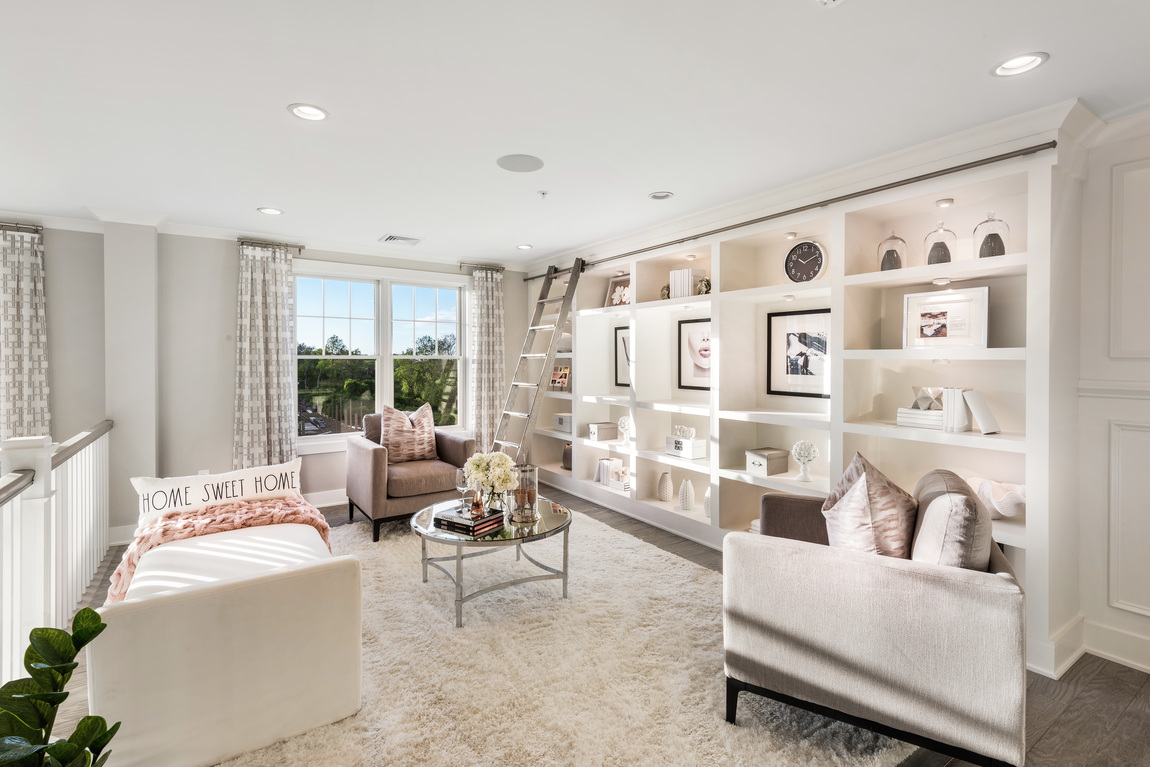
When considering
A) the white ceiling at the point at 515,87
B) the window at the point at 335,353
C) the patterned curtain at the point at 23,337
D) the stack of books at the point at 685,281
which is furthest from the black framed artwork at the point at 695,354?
the patterned curtain at the point at 23,337

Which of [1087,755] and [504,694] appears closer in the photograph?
[1087,755]

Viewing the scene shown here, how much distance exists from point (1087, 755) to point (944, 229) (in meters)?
2.33

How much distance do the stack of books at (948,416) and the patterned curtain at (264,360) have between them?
4.62 metres

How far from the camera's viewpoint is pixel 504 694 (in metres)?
2.23

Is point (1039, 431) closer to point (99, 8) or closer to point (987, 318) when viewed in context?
point (987, 318)

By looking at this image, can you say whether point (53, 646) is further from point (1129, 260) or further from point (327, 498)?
point (327, 498)

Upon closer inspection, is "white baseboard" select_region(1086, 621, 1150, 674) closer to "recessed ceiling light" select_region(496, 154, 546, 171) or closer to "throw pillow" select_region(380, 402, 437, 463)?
"recessed ceiling light" select_region(496, 154, 546, 171)

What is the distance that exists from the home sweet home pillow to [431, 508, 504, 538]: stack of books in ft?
3.33

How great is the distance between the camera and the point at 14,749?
71 centimetres

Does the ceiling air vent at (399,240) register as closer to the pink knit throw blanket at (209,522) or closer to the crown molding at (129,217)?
the crown molding at (129,217)

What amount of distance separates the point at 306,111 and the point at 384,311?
3166 millimetres

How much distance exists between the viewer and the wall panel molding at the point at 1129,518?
2471mm

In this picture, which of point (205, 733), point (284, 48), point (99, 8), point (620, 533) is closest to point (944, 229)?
point (620, 533)

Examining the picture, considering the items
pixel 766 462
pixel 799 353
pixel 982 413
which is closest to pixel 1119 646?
pixel 982 413
